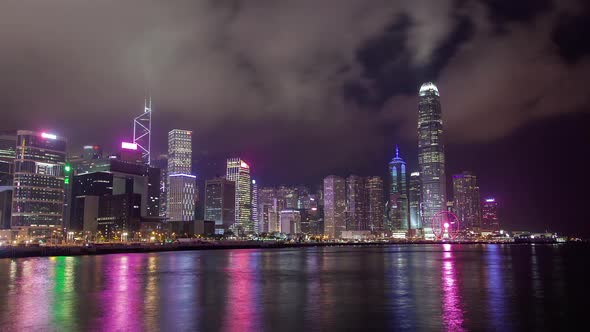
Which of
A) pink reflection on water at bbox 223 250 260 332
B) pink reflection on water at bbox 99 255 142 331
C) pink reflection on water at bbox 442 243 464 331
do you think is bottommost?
pink reflection on water at bbox 442 243 464 331

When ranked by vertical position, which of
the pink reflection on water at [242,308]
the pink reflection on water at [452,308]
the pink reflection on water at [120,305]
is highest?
the pink reflection on water at [120,305]

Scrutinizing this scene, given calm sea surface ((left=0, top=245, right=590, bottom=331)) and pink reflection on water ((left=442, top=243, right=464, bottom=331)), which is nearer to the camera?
pink reflection on water ((left=442, top=243, right=464, bottom=331))

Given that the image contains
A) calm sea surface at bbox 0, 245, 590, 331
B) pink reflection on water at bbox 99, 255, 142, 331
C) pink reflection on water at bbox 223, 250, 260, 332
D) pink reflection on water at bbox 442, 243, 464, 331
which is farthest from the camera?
calm sea surface at bbox 0, 245, 590, 331

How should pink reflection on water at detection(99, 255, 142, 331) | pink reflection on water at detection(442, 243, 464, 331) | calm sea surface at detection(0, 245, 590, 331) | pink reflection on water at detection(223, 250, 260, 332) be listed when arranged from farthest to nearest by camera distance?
calm sea surface at detection(0, 245, 590, 331) → pink reflection on water at detection(442, 243, 464, 331) → pink reflection on water at detection(223, 250, 260, 332) → pink reflection on water at detection(99, 255, 142, 331)

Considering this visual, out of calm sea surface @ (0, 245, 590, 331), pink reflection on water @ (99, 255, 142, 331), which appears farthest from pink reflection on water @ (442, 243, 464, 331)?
pink reflection on water @ (99, 255, 142, 331)

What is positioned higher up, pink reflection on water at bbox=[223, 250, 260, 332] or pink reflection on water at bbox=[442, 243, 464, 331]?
pink reflection on water at bbox=[223, 250, 260, 332]

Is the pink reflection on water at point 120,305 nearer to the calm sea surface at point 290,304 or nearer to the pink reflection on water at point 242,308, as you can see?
the calm sea surface at point 290,304

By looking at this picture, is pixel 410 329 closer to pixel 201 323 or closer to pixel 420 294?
pixel 201 323

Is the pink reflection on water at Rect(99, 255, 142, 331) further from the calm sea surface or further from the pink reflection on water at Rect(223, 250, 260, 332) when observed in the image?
the pink reflection on water at Rect(223, 250, 260, 332)

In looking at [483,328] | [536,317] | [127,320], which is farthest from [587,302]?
[127,320]

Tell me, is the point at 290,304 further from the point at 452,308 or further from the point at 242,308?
the point at 452,308

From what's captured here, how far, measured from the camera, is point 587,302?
3453cm

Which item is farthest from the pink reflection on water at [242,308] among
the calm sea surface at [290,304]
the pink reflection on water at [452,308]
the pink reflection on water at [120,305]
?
the pink reflection on water at [452,308]

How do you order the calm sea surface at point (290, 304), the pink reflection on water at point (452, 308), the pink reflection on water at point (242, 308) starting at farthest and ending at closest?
the calm sea surface at point (290, 304), the pink reflection on water at point (452, 308), the pink reflection on water at point (242, 308)
